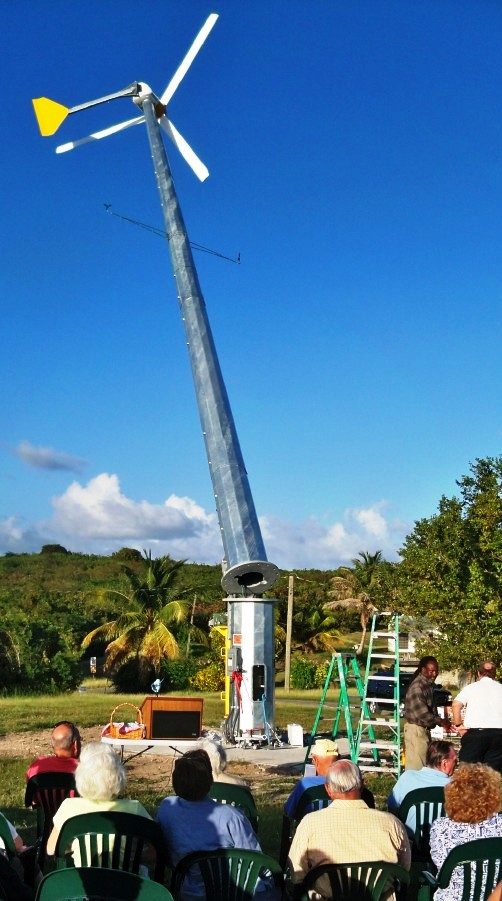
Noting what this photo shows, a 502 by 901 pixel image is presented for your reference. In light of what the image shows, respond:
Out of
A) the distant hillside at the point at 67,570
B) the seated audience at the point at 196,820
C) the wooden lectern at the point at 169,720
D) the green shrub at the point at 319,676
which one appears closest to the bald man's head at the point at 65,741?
the seated audience at the point at 196,820

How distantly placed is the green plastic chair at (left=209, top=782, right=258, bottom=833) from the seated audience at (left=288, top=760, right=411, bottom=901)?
1142 millimetres

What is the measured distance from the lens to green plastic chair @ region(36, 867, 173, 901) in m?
3.55

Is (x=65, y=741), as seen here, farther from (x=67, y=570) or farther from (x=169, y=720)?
(x=67, y=570)

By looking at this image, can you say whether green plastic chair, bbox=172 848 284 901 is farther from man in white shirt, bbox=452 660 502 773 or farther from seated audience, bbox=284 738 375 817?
man in white shirt, bbox=452 660 502 773

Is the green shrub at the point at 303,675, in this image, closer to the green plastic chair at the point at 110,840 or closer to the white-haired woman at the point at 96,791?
the white-haired woman at the point at 96,791

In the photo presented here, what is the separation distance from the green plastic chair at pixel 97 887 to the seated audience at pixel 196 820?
4.08ft

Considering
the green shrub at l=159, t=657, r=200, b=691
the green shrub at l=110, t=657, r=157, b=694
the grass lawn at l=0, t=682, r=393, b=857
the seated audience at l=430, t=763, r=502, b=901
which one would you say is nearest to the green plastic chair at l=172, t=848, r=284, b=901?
the seated audience at l=430, t=763, r=502, b=901

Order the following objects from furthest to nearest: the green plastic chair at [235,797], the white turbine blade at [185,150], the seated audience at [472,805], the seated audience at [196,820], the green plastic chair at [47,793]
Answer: the white turbine blade at [185,150]
the green plastic chair at [47,793]
the green plastic chair at [235,797]
the seated audience at [196,820]
the seated audience at [472,805]

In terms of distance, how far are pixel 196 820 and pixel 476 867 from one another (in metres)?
1.44

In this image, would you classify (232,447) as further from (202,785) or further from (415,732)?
(202,785)

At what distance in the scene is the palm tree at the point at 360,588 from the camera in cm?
5616

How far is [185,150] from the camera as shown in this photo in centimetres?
2478

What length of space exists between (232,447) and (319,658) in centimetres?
2871

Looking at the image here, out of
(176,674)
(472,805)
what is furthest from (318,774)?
(176,674)
